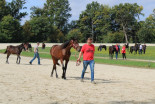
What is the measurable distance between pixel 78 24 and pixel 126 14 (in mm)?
19800

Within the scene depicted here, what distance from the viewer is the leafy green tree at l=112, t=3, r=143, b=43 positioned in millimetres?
98250

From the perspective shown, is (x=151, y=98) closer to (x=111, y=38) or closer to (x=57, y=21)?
(x=111, y=38)

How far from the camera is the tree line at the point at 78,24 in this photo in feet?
276

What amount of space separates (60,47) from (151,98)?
6.09 meters

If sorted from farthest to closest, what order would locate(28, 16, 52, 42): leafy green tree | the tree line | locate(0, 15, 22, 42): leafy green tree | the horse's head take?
1. locate(28, 16, 52, 42): leafy green tree
2. the tree line
3. locate(0, 15, 22, 42): leafy green tree
4. the horse's head

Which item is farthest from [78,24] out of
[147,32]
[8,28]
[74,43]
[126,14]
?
[74,43]

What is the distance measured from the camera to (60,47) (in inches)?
520

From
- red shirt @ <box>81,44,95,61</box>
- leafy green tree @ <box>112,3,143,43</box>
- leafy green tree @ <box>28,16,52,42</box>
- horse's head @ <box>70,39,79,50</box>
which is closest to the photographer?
red shirt @ <box>81,44,95,61</box>

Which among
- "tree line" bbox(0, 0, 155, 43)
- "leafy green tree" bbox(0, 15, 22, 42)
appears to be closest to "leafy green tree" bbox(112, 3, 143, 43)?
"tree line" bbox(0, 0, 155, 43)

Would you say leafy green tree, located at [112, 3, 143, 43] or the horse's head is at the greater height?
leafy green tree, located at [112, 3, 143, 43]

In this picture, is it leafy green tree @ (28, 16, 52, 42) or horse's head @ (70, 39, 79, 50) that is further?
leafy green tree @ (28, 16, 52, 42)

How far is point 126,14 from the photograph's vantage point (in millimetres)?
98125

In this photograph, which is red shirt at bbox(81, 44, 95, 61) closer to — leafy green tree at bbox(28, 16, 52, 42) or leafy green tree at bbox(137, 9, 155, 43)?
leafy green tree at bbox(28, 16, 52, 42)

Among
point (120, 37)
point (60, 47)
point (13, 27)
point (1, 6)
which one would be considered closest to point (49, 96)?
point (60, 47)
